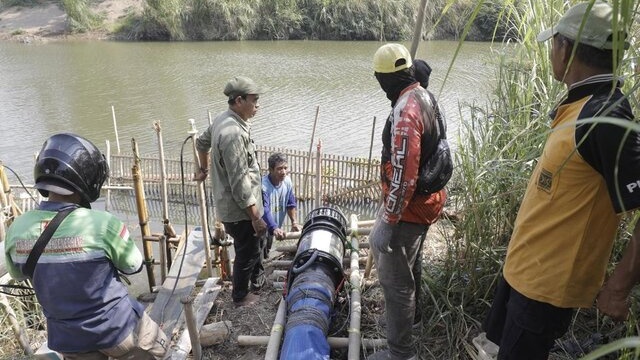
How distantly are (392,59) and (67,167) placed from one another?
171cm

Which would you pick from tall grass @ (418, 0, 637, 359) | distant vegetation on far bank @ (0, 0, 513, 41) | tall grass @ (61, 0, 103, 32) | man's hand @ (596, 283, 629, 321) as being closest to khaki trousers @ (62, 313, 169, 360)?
tall grass @ (418, 0, 637, 359)

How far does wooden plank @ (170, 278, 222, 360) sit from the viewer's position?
3172mm

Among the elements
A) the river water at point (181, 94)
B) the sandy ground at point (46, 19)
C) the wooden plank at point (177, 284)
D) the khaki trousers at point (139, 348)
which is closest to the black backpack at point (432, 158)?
the khaki trousers at point (139, 348)

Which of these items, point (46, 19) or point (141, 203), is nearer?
point (141, 203)

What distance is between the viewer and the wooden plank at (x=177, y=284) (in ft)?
12.3

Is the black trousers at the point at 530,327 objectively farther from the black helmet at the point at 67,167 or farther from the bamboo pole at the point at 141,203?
the bamboo pole at the point at 141,203

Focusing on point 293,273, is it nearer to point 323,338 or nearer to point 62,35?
point 323,338

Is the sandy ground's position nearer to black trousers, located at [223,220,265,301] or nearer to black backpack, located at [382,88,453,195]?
black trousers, located at [223,220,265,301]

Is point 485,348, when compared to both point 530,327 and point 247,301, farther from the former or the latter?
point 247,301

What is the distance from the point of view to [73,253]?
2.03 meters

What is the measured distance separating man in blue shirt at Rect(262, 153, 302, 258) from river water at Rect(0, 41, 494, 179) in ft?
10.6

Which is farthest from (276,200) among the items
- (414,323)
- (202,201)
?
(414,323)

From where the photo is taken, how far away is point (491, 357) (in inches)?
95.0

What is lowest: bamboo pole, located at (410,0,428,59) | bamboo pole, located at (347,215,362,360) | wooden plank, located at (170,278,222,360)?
wooden plank, located at (170,278,222,360)
